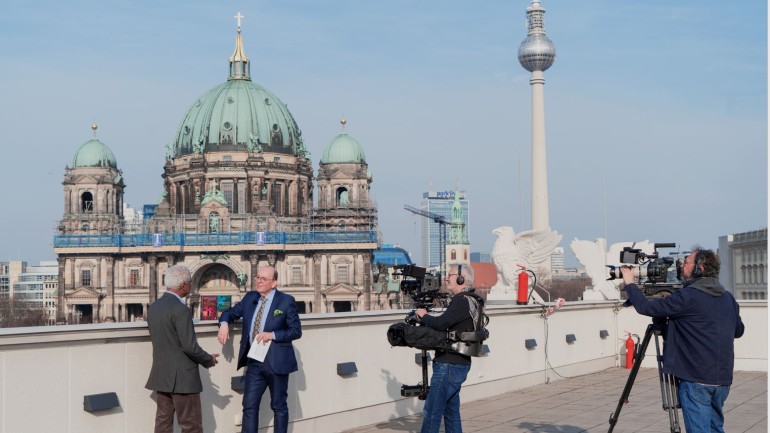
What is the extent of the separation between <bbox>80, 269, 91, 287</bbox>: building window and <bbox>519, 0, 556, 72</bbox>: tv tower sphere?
52.5 metres

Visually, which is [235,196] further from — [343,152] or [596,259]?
[596,259]

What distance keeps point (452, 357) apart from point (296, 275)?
4556 inches

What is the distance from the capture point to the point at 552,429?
1352cm

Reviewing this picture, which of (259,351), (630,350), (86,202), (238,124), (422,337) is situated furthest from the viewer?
(86,202)

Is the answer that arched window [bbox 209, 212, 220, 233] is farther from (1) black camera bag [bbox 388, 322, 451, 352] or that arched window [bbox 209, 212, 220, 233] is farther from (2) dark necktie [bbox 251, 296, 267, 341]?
(1) black camera bag [bbox 388, 322, 451, 352]

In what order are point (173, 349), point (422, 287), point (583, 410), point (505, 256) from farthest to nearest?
1. point (505, 256)
2. point (583, 410)
3. point (422, 287)
4. point (173, 349)

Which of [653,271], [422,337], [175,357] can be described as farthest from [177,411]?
[653,271]

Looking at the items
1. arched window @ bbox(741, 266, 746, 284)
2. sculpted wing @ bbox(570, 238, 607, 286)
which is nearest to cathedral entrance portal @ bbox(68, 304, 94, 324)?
arched window @ bbox(741, 266, 746, 284)

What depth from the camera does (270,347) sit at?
11281mm

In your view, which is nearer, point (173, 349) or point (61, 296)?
point (173, 349)

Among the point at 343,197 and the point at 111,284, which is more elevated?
the point at 343,197

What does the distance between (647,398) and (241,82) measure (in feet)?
400

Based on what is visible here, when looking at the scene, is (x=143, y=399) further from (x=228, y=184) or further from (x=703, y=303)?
(x=228, y=184)

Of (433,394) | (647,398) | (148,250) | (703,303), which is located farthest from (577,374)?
(148,250)
